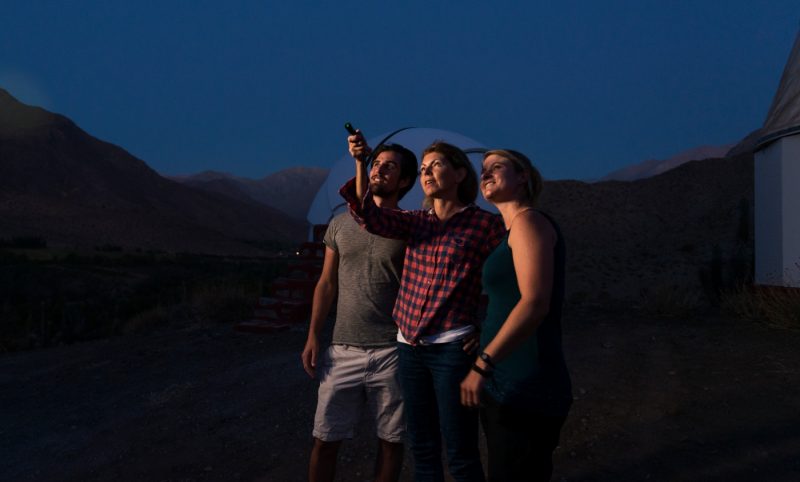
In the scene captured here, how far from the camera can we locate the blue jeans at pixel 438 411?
222 centimetres

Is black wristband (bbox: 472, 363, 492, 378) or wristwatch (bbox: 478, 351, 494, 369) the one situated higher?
wristwatch (bbox: 478, 351, 494, 369)

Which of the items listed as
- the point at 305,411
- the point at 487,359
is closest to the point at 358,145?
the point at 487,359

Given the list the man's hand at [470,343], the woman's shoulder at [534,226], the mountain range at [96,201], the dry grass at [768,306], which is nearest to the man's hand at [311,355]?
the man's hand at [470,343]

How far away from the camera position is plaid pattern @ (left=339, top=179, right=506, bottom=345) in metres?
2.30

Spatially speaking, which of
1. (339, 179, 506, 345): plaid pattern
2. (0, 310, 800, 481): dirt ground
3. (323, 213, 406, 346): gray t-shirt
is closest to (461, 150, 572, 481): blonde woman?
(339, 179, 506, 345): plaid pattern

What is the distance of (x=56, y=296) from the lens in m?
16.8

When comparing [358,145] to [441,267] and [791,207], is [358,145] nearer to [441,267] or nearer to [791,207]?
[441,267]

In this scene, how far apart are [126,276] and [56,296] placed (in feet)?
14.6

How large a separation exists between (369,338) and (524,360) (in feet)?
2.86

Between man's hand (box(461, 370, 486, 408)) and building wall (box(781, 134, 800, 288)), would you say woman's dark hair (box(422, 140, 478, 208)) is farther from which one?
building wall (box(781, 134, 800, 288))

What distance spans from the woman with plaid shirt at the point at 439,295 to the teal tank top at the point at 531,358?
0.90 ft

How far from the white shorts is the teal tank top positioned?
0.75 m

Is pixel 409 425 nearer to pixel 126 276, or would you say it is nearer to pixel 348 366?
pixel 348 366

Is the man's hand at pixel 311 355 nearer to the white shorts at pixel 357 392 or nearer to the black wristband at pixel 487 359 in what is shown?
the white shorts at pixel 357 392
